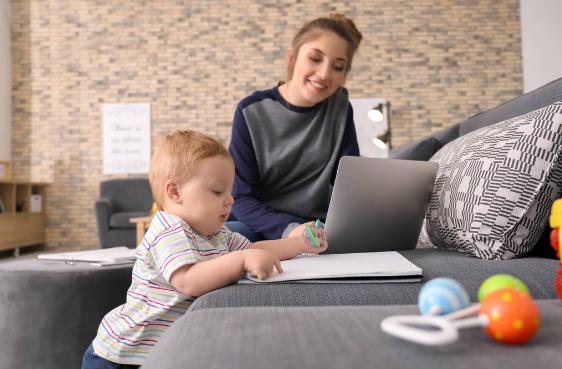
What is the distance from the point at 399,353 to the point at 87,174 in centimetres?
688

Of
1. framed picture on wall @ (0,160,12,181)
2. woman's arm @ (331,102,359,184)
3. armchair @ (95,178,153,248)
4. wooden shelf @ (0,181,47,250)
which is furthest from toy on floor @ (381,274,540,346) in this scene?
framed picture on wall @ (0,160,12,181)

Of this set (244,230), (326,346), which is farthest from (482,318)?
(244,230)

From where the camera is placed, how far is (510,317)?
1.64ft

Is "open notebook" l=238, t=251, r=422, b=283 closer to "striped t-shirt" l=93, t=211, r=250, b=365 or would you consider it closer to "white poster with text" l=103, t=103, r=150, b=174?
"striped t-shirt" l=93, t=211, r=250, b=365

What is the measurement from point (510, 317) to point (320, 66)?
122 cm

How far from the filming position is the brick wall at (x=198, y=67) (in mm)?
6707

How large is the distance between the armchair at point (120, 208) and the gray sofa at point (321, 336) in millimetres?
5191

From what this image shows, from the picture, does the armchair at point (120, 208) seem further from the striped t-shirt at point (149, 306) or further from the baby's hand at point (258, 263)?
the baby's hand at point (258, 263)

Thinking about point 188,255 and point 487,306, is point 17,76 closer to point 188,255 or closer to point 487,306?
point 188,255

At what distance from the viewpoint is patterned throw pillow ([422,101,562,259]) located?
116cm

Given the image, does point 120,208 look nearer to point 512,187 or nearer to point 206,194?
point 206,194

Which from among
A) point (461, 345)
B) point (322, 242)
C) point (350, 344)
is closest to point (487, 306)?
point (461, 345)

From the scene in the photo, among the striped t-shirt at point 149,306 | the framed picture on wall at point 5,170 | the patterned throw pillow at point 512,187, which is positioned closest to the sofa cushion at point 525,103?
the patterned throw pillow at point 512,187

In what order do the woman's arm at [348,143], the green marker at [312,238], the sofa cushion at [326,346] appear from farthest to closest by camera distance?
the woman's arm at [348,143]
the green marker at [312,238]
the sofa cushion at [326,346]
